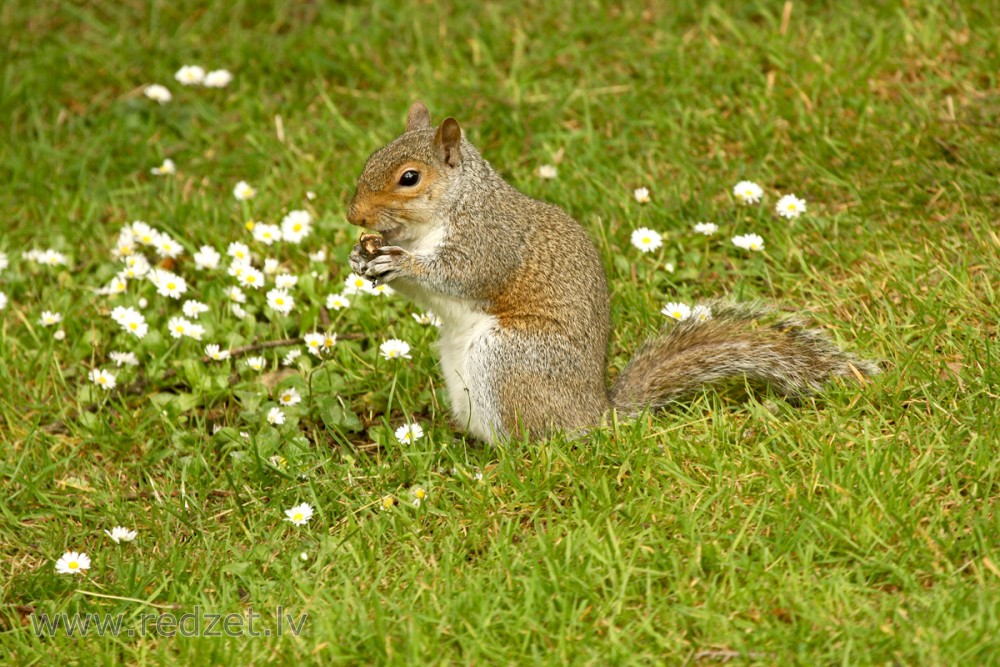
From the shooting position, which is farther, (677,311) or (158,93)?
(158,93)

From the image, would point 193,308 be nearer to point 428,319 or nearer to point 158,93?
point 428,319

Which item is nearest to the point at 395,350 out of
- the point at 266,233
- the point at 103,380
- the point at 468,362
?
the point at 468,362

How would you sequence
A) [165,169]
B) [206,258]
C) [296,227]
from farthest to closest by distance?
1. [165,169]
2. [296,227]
3. [206,258]

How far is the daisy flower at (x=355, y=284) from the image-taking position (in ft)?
12.4

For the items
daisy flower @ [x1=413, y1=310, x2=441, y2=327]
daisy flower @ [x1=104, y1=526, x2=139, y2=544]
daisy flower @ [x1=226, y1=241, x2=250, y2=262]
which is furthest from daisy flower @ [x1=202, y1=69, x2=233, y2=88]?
daisy flower @ [x1=104, y1=526, x2=139, y2=544]

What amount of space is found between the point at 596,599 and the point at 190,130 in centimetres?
311

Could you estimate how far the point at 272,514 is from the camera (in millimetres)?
3156

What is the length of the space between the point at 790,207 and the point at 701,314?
744mm

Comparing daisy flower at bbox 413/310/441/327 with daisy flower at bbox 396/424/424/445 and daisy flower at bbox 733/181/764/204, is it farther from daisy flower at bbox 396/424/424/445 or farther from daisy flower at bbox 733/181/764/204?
daisy flower at bbox 733/181/764/204

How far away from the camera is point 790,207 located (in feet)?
13.0

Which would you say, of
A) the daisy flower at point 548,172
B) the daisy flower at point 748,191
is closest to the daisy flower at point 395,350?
the daisy flower at point 548,172

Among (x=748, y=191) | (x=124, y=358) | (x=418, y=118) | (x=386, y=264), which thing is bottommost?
(x=124, y=358)

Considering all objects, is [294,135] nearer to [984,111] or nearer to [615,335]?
[615,335]

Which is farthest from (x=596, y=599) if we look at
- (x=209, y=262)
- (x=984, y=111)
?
(x=984, y=111)
